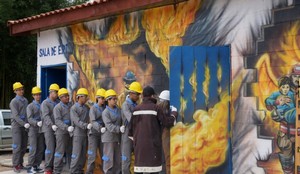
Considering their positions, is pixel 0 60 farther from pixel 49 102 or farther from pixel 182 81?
pixel 182 81

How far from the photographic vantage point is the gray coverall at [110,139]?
27.0 ft

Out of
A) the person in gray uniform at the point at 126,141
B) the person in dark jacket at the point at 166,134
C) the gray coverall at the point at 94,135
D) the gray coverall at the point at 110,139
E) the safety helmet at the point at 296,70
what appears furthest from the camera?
the gray coverall at the point at 94,135

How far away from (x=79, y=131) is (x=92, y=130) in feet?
1.22

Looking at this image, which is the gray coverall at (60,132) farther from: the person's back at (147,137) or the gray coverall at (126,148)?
the person's back at (147,137)

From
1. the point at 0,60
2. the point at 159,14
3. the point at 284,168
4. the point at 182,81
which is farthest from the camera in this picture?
the point at 0,60

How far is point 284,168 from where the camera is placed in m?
6.18

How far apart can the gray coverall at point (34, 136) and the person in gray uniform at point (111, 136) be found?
2220mm

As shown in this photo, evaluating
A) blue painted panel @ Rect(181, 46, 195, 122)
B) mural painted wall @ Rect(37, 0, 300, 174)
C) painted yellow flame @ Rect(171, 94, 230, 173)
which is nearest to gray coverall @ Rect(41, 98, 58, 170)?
mural painted wall @ Rect(37, 0, 300, 174)

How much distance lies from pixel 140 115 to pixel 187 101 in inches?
29.8

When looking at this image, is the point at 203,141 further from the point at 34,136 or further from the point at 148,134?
the point at 34,136

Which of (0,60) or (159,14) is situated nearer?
(159,14)

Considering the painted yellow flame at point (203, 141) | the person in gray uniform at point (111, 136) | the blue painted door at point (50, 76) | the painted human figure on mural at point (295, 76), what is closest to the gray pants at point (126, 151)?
the person in gray uniform at point (111, 136)

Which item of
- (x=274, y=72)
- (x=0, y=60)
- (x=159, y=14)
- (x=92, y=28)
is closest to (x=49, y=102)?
(x=92, y=28)

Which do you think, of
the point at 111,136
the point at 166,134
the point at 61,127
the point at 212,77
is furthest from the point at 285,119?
the point at 61,127
